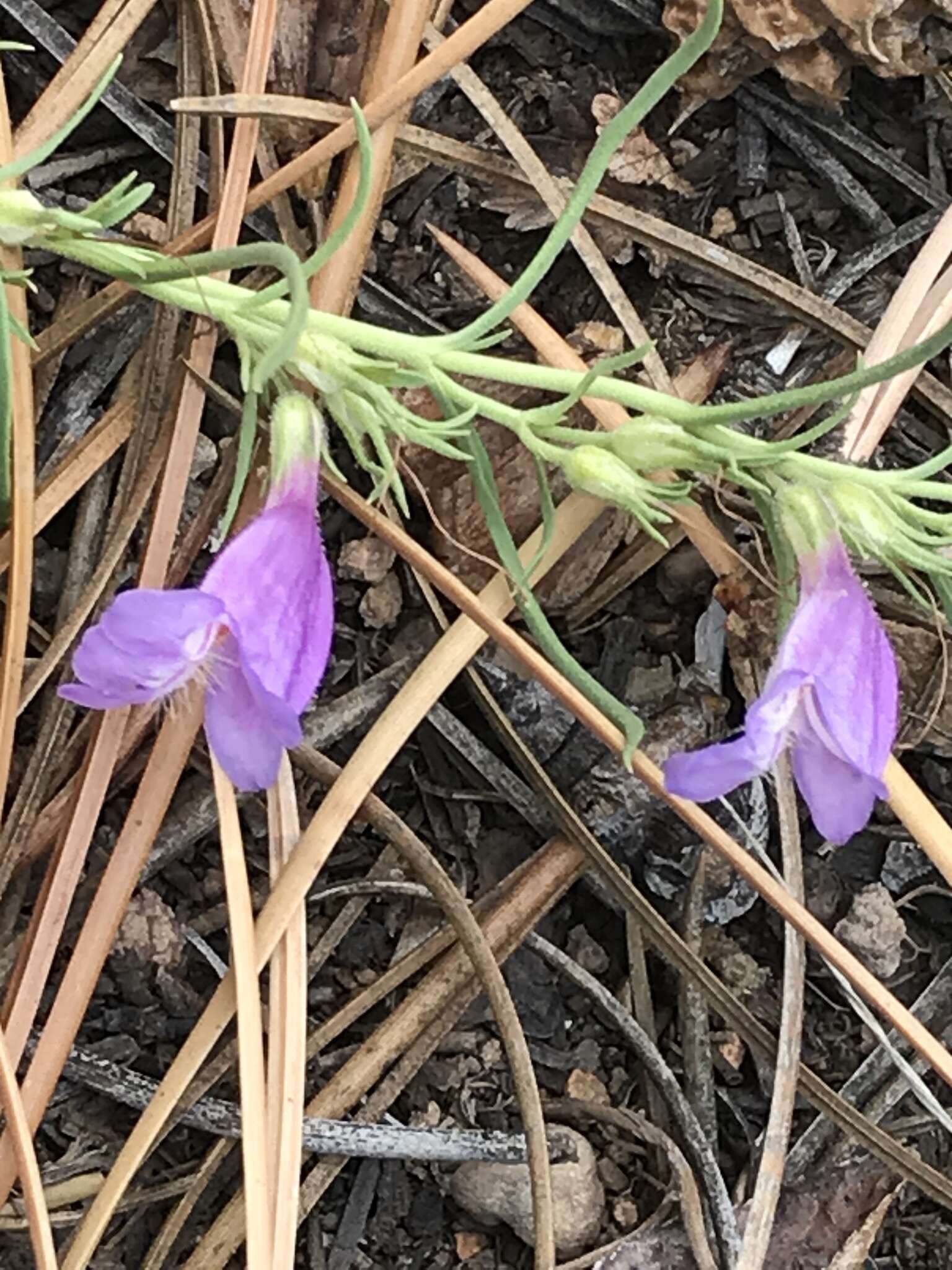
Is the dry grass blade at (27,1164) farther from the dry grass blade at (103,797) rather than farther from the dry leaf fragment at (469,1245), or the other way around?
the dry leaf fragment at (469,1245)

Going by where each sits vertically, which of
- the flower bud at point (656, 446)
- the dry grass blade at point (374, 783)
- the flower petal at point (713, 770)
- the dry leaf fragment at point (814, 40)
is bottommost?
the dry grass blade at point (374, 783)

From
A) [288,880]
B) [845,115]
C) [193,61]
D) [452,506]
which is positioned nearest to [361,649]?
[452,506]

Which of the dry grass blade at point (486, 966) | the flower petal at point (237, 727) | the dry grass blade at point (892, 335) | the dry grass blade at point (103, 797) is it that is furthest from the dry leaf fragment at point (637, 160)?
the flower petal at point (237, 727)

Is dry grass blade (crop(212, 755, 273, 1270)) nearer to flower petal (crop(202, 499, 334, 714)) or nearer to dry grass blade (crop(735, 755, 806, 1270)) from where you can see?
flower petal (crop(202, 499, 334, 714))

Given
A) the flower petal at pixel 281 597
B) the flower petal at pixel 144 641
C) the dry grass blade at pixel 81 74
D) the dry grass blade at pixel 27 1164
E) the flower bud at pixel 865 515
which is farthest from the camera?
the dry grass blade at pixel 81 74

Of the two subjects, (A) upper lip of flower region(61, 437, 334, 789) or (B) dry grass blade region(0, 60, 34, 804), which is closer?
(A) upper lip of flower region(61, 437, 334, 789)

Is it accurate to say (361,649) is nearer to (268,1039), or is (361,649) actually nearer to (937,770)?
(268,1039)

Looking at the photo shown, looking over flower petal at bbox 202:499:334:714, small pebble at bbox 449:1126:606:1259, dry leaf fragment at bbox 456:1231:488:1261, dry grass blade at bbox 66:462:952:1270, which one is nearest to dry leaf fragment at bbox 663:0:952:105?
dry grass blade at bbox 66:462:952:1270
